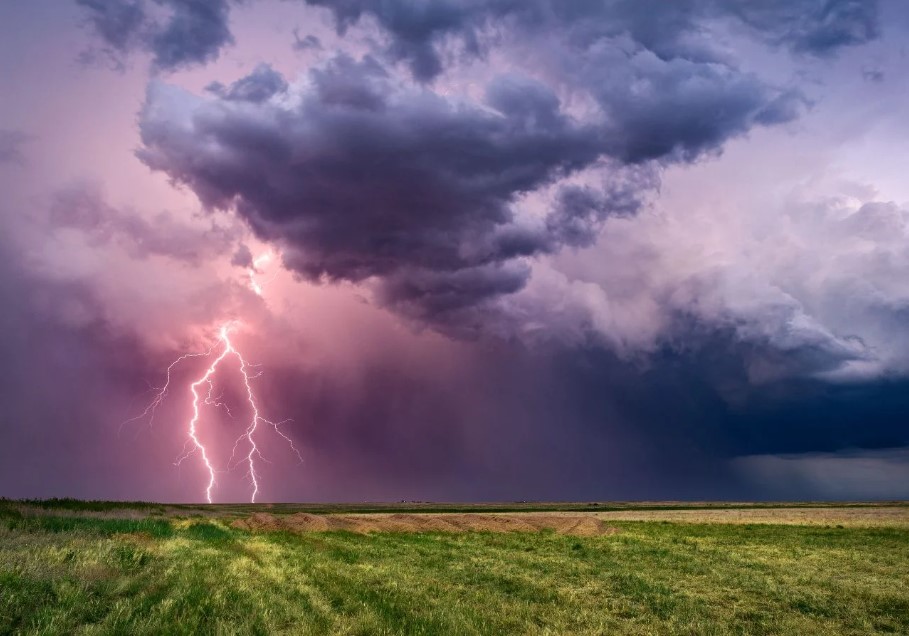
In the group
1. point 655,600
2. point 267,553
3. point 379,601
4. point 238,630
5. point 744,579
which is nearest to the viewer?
point 238,630

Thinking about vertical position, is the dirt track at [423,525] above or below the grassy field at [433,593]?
below

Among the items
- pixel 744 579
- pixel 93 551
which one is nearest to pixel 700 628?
pixel 744 579

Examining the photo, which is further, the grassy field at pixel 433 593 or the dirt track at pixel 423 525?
the dirt track at pixel 423 525

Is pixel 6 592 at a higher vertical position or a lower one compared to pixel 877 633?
higher

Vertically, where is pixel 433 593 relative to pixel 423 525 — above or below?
above

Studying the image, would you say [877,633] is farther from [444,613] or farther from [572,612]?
[444,613]

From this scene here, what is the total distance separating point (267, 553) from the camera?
80.5 feet

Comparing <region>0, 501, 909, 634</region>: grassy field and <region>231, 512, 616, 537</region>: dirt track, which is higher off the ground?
<region>0, 501, 909, 634</region>: grassy field

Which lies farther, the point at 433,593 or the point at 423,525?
the point at 423,525

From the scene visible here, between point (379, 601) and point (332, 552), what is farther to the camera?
point (332, 552)

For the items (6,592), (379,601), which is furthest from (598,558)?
(6,592)

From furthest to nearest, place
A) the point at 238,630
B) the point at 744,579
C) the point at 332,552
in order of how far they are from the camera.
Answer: the point at 332,552
the point at 744,579
the point at 238,630

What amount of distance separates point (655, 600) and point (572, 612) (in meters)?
3.18

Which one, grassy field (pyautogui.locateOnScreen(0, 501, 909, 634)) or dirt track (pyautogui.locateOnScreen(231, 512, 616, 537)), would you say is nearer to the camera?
grassy field (pyautogui.locateOnScreen(0, 501, 909, 634))
